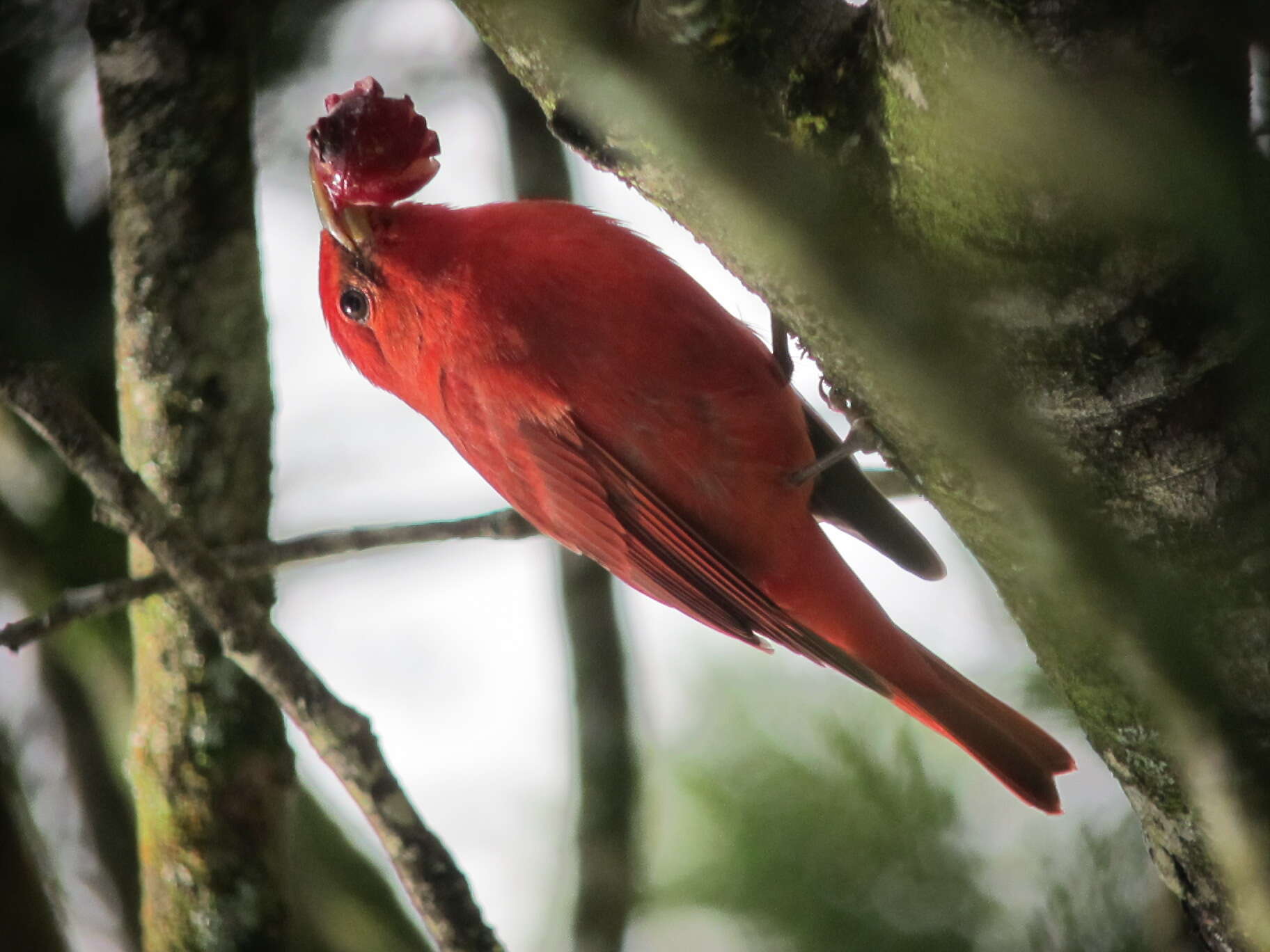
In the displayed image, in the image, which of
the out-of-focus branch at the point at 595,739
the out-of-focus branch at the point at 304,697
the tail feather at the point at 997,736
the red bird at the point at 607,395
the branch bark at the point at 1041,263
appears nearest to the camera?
the branch bark at the point at 1041,263

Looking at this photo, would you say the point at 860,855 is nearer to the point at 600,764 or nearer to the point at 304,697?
the point at 600,764

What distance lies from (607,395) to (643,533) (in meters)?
0.27

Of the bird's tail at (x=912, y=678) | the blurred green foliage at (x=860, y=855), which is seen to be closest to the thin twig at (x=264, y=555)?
the bird's tail at (x=912, y=678)

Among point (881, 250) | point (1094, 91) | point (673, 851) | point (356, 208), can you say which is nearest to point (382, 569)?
point (673, 851)

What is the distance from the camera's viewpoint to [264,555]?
1.95 metres

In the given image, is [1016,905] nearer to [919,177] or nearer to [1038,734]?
[1038,734]

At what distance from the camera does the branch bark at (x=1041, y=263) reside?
2.79 feet

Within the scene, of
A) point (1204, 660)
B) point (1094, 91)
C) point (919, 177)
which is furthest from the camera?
point (1204, 660)

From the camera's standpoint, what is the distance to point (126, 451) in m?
2.14

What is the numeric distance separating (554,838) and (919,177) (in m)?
2.61

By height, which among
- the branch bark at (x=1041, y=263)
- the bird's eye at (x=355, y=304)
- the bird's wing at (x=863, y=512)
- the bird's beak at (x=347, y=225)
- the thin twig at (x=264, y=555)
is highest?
the bird's beak at (x=347, y=225)

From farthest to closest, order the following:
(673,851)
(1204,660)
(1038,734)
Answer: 1. (673,851)
2. (1038,734)
3. (1204,660)

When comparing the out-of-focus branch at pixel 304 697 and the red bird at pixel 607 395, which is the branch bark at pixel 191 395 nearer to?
the red bird at pixel 607 395

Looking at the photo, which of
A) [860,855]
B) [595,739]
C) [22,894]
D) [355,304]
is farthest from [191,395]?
[860,855]
